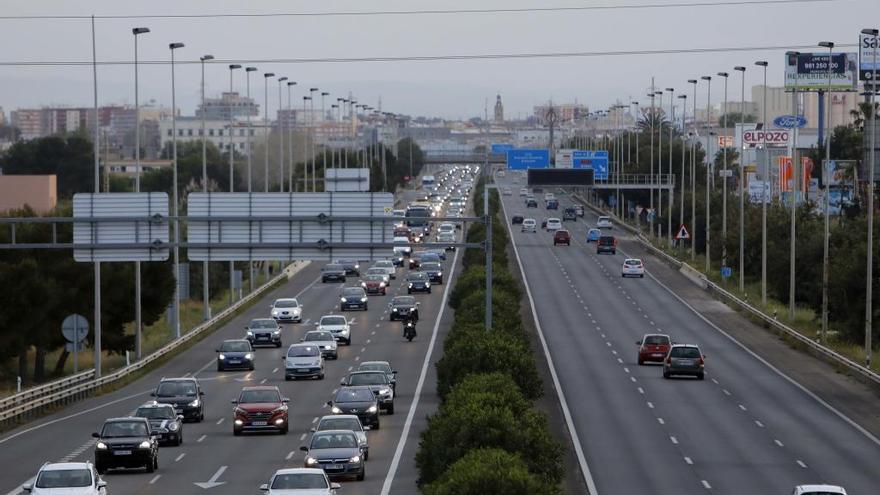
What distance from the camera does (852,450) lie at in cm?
4147

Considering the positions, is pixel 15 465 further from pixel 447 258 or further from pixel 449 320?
pixel 447 258

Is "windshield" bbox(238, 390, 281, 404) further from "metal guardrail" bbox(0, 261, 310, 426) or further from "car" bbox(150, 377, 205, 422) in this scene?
"metal guardrail" bbox(0, 261, 310, 426)

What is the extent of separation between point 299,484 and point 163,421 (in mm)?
13732

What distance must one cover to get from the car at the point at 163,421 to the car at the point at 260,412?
2197 millimetres

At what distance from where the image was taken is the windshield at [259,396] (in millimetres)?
44344

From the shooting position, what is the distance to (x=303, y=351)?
6006 cm

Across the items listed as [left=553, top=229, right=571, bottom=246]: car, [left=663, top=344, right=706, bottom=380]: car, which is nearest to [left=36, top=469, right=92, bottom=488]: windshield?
[left=663, top=344, right=706, bottom=380]: car

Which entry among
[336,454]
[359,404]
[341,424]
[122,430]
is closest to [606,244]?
[359,404]

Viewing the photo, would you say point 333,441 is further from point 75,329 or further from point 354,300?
point 354,300

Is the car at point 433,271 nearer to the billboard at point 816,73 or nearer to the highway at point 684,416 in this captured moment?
the highway at point 684,416

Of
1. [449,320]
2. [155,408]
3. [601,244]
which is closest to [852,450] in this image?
[155,408]

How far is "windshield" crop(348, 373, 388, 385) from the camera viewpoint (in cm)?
4903

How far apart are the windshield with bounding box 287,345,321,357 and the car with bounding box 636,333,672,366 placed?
1223cm


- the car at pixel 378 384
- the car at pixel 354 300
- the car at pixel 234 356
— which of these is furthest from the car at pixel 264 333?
the car at pixel 378 384
